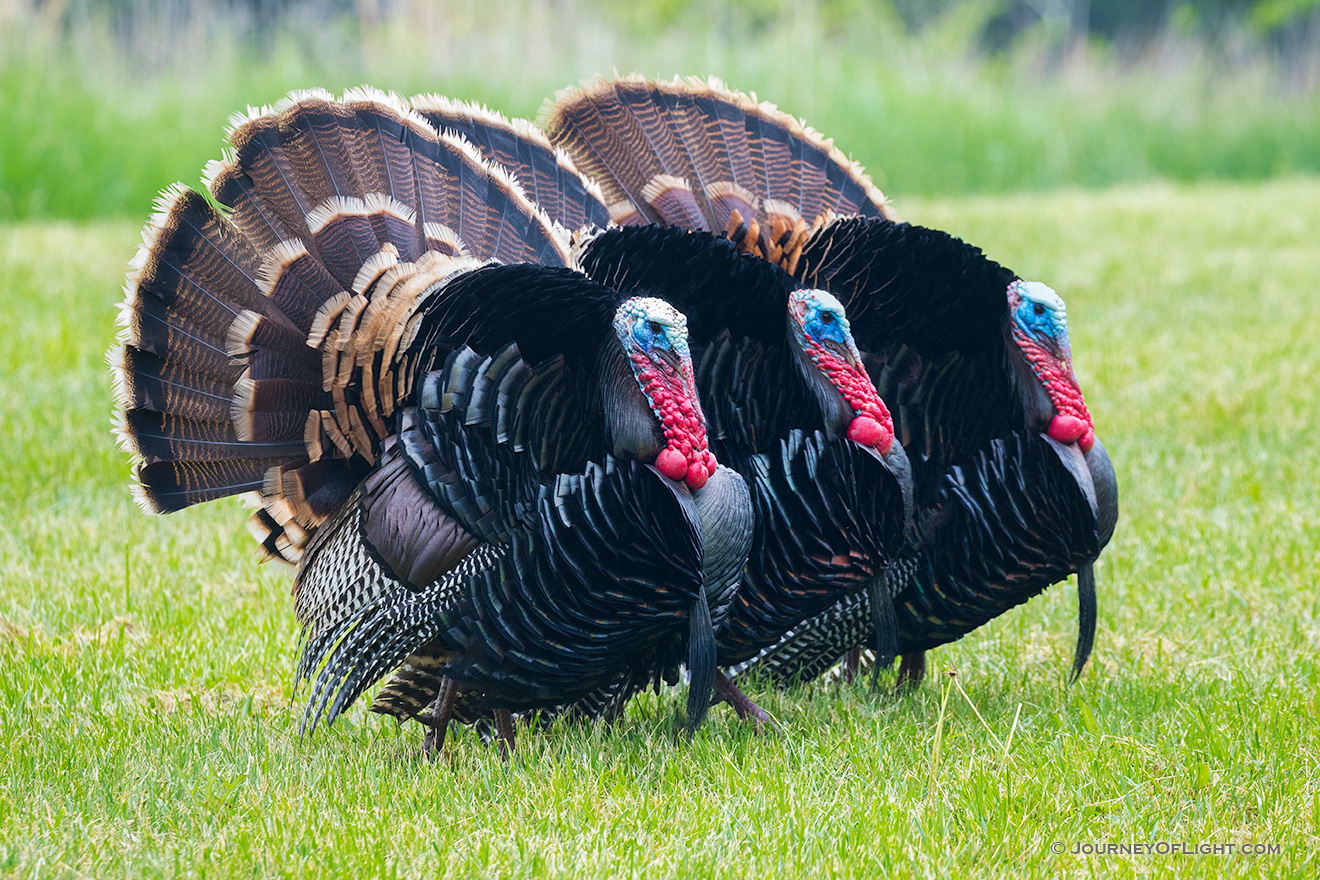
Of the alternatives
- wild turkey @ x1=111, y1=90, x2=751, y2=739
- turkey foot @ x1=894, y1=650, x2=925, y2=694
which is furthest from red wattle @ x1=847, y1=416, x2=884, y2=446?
turkey foot @ x1=894, y1=650, x2=925, y2=694

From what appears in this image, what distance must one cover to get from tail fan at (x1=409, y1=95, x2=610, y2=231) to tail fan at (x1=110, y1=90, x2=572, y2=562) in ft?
2.02

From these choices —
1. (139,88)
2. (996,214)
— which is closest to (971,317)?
(996,214)

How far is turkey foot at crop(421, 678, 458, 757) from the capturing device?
324 centimetres

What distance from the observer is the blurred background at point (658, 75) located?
10070mm

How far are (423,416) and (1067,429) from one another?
154cm

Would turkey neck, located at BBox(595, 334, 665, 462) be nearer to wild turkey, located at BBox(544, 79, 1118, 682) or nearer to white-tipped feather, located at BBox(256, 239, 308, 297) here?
wild turkey, located at BBox(544, 79, 1118, 682)

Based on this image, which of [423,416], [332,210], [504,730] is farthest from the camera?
[332,210]

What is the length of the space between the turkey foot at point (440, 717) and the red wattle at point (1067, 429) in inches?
61.1

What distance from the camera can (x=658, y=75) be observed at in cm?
1190

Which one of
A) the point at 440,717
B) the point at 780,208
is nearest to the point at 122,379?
the point at 440,717

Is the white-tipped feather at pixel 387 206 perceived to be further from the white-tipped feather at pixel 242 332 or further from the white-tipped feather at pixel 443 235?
the white-tipped feather at pixel 242 332

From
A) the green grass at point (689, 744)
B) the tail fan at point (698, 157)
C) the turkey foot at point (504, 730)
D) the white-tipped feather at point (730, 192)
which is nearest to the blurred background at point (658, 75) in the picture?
the green grass at point (689, 744)

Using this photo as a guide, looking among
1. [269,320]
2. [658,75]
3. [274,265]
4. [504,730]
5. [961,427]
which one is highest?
[274,265]

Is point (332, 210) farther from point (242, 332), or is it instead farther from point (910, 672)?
point (910, 672)
